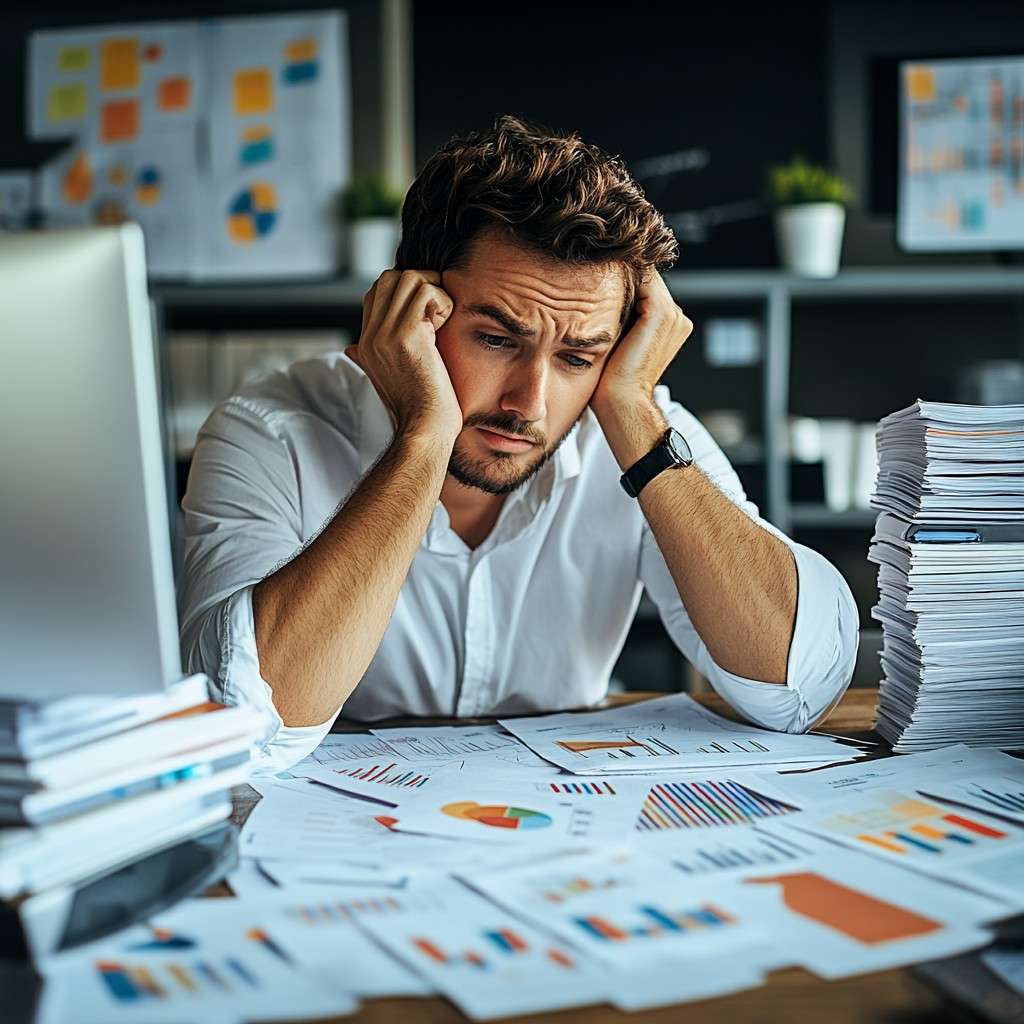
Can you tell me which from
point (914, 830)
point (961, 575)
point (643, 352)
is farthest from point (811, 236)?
point (914, 830)

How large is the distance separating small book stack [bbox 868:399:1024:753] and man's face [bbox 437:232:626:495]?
1.46 ft

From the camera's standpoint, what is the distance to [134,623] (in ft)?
2.44

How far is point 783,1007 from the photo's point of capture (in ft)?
2.14

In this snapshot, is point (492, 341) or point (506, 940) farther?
point (492, 341)

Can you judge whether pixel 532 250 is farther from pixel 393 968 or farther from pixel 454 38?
pixel 454 38

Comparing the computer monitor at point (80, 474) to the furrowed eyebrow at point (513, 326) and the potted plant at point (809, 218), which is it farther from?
the potted plant at point (809, 218)

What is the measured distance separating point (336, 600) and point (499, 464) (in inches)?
16.6

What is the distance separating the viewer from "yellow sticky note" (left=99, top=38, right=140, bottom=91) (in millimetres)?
3291

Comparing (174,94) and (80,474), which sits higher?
(174,94)

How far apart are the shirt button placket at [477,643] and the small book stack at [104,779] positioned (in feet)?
2.48

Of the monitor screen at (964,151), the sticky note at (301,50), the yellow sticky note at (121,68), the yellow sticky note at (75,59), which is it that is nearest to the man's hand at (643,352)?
the monitor screen at (964,151)

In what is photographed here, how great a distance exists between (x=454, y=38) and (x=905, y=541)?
2.58 m

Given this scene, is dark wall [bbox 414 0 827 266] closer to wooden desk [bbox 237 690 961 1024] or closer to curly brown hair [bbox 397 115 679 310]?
curly brown hair [bbox 397 115 679 310]

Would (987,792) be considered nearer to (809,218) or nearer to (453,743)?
(453,743)
